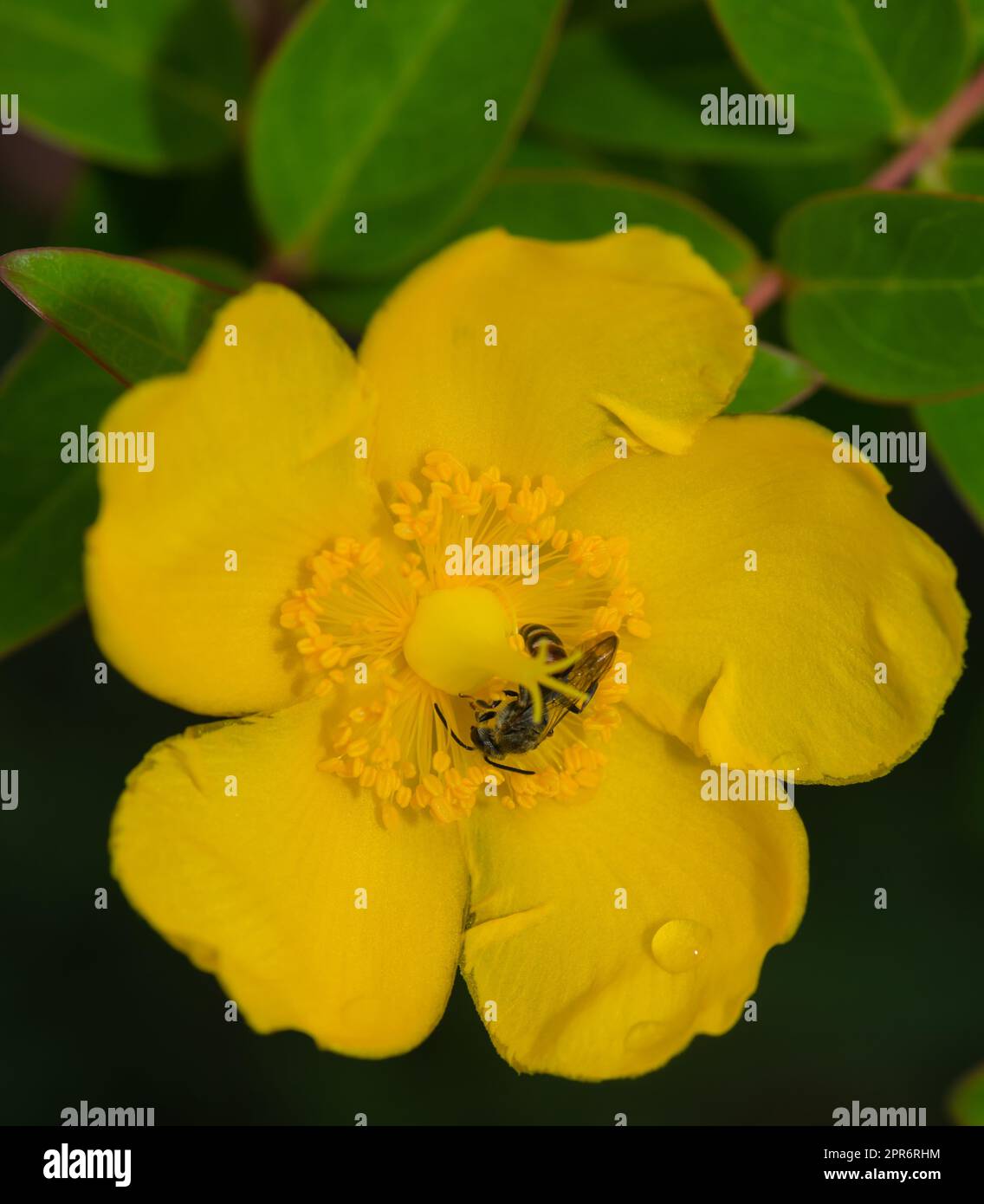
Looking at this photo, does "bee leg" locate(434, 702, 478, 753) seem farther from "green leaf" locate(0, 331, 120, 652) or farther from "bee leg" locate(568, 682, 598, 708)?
"green leaf" locate(0, 331, 120, 652)

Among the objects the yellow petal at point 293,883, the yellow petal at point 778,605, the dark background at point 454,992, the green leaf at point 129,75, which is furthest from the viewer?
the dark background at point 454,992

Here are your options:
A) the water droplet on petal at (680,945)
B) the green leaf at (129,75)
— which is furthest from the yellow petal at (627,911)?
the green leaf at (129,75)

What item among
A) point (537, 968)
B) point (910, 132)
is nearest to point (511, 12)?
point (910, 132)

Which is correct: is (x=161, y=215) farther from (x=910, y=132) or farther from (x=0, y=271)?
(x=910, y=132)

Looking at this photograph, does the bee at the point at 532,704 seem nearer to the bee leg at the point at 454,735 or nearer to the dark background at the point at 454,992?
the bee leg at the point at 454,735

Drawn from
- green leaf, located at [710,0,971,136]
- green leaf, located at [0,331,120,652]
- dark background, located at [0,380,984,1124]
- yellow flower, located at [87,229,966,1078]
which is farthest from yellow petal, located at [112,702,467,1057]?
green leaf, located at [710,0,971,136]

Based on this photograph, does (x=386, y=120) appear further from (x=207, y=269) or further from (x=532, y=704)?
(x=532, y=704)

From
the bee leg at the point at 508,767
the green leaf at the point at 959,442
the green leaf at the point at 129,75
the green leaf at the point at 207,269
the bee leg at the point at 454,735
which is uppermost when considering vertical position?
the green leaf at the point at 129,75

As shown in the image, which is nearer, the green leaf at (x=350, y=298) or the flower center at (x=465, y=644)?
the flower center at (x=465, y=644)

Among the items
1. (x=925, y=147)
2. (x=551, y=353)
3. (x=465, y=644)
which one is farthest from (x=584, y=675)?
(x=925, y=147)
